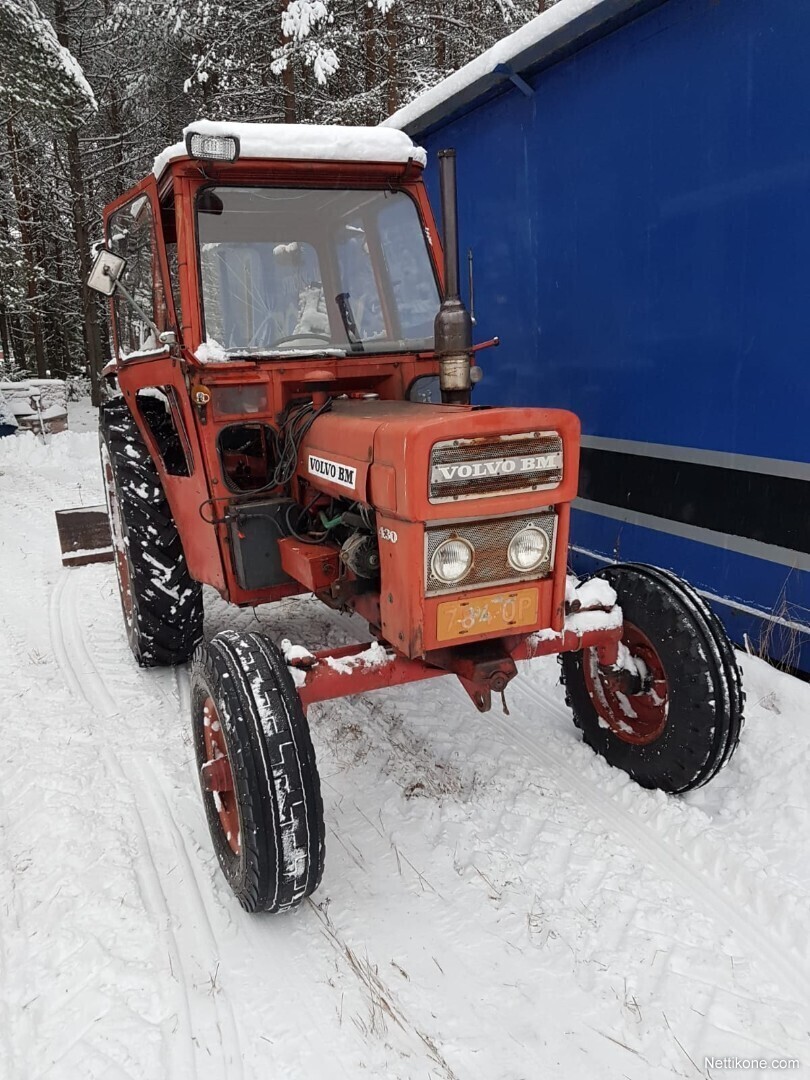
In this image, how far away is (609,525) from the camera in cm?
493

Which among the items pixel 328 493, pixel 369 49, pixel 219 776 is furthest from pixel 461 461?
pixel 369 49

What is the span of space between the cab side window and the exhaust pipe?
1.37 m

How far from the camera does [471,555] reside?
2525 mm

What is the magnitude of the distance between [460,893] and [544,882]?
286mm

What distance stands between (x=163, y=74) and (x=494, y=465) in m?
14.4

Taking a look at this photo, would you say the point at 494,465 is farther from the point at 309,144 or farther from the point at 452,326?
the point at 309,144

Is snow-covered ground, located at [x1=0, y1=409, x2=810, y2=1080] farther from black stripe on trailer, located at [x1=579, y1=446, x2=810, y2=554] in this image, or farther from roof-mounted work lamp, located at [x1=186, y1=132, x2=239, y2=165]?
roof-mounted work lamp, located at [x1=186, y1=132, x2=239, y2=165]

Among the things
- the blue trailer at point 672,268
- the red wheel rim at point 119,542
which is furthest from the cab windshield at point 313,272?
the blue trailer at point 672,268

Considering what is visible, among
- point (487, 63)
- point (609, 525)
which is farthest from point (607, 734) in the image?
point (487, 63)

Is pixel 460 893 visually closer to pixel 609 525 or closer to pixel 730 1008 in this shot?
pixel 730 1008

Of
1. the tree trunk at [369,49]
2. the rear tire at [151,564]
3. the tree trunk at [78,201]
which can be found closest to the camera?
the rear tire at [151,564]

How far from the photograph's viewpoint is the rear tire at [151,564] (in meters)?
4.05

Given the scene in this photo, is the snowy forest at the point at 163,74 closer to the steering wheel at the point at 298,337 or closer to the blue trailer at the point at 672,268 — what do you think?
the blue trailer at the point at 672,268
